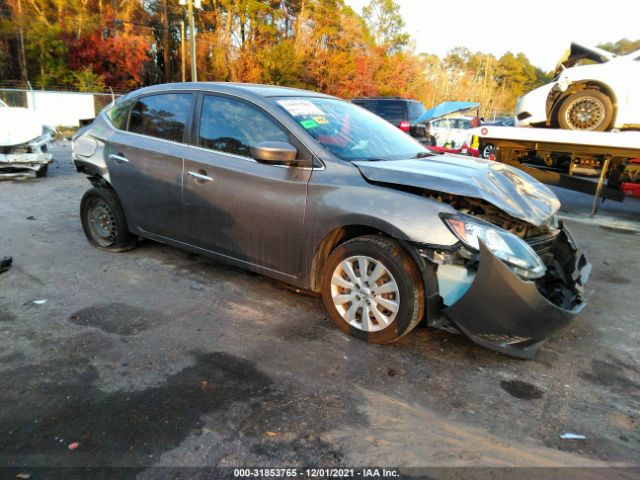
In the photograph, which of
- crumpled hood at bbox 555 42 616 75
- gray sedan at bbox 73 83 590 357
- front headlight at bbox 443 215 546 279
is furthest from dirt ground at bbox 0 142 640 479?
crumpled hood at bbox 555 42 616 75

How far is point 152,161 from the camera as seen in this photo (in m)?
4.39

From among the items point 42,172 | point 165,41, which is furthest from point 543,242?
point 165,41

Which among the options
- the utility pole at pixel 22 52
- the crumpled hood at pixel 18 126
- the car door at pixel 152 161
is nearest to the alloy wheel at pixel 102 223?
the car door at pixel 152 161

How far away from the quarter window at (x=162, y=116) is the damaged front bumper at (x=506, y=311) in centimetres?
286

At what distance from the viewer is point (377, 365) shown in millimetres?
3129

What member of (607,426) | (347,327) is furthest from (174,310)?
(607,426)

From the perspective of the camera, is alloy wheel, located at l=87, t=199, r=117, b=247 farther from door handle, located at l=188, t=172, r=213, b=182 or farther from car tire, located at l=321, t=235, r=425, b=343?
car tire, located at l=321, t=235, r=425, b=343

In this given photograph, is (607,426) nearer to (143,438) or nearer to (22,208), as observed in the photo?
(143,438)

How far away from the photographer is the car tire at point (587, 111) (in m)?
7.84

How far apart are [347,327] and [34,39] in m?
32.0

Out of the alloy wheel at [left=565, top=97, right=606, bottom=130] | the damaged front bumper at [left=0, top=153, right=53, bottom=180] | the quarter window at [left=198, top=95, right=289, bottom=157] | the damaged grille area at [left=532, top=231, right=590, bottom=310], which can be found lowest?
the damaged front bumper at [left=0, top=153, right=53, bottom=180]

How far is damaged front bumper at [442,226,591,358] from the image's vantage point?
2.87 metres

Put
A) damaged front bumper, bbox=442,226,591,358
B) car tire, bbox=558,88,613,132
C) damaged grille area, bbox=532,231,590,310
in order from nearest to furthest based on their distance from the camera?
damaged front bumper, bbox=442,226,591,358
damaged grille area, bbox=532,231,590,310
car tire, bbox=558,88,613,132

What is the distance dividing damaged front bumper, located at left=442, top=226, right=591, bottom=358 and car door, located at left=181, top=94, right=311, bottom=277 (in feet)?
4.38
